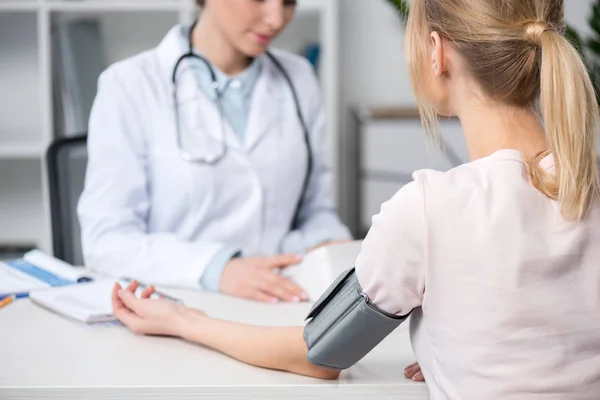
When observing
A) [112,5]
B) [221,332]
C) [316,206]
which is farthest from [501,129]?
[112,5]

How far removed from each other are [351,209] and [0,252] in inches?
51.5

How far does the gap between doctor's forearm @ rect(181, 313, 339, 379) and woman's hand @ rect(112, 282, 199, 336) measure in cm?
3

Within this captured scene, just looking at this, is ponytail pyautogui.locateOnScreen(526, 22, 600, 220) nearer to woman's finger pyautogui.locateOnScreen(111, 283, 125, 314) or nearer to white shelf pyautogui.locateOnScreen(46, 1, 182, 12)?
woman's finger pyautogui.locateOnScreen(111, 283, 125, 314)

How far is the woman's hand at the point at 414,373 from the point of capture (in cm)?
96

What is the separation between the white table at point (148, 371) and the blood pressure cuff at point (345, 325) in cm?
6

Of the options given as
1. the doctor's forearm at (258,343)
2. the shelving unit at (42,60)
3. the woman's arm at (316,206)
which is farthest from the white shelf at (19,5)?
the doctor's forearm at (258,343)

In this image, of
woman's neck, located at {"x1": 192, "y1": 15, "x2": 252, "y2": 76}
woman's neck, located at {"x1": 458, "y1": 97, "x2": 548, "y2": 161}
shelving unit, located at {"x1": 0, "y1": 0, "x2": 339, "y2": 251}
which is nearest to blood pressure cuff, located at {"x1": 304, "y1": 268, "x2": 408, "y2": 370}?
woman's neck, located at {"x1": 458, "y1": 97, "x2": 548, "y2": 161}

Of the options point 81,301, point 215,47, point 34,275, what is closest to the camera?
point 81,301

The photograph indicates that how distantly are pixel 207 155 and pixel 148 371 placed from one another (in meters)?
0.70

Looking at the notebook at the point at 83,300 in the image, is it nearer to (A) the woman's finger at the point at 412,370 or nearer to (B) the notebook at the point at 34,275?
(B) the notebook at the point at 34,275

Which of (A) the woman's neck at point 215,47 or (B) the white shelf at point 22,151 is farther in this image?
(B) the white shelf at point 22,151

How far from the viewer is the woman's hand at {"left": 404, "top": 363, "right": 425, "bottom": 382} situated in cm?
96

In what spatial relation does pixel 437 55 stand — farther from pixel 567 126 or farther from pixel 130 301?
pixel 130 301

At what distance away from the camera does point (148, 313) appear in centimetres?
112
